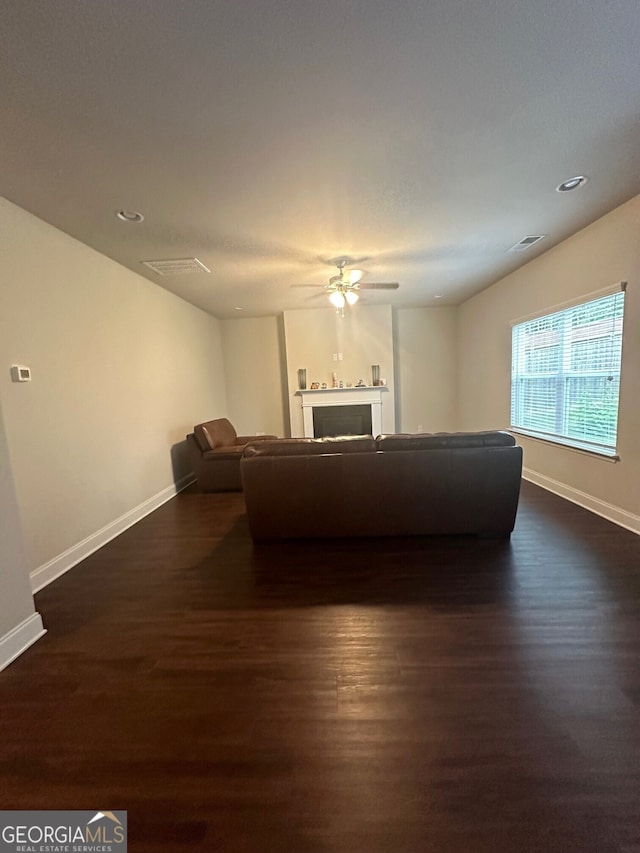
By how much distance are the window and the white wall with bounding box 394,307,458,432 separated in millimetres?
1994

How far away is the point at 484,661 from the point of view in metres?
1.62

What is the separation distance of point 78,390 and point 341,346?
4.33m

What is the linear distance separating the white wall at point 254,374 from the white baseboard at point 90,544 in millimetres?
2714

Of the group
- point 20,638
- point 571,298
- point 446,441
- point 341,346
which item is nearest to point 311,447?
point 446,441

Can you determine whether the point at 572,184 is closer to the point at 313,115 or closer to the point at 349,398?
the point at 313,115

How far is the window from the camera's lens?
306cm

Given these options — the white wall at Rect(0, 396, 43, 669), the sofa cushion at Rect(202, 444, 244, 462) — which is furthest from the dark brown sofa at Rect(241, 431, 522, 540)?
the sofa cushion at Rect(202, 444, 244, 462)

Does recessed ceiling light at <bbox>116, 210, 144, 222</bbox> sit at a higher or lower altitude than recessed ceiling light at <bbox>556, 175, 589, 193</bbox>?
higher

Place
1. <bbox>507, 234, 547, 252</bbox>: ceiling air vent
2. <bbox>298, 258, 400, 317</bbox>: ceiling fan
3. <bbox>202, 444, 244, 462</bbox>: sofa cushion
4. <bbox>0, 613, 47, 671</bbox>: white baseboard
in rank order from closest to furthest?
1. <bbox>0, 613, 47, 671</bbox>: white baseboard
2. <bbox>507, 234, 547, 252</bbox>: ceiling air vent
3. <bbox>298, 258, 400, 317</bbox>: ceiling fan
4. <bbox>202, 444, 244, 462</bbox>: sofa cushion

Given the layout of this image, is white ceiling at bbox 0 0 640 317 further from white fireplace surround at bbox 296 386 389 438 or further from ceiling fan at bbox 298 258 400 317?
white fireplace surround at bbox 296 386 389 438

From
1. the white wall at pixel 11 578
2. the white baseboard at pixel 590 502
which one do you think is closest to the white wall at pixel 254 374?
the white baseboard at pixel 590 502

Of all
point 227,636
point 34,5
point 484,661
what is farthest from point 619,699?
point 34,5

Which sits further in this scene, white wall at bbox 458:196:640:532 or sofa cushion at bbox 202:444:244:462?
sofa cushion at bbox 202:444:244:462

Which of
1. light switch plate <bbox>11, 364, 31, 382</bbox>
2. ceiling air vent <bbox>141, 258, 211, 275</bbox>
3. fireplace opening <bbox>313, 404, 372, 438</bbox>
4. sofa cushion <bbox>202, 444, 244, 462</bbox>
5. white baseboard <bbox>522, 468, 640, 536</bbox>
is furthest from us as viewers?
fireplace opening <bbox>313, 404, 372, 438</bbox>
